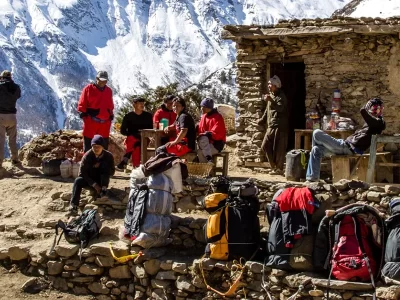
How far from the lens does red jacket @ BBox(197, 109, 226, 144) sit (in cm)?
1006

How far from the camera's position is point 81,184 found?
31.9ft

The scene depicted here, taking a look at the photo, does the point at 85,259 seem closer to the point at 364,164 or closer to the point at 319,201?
the point at 319,201

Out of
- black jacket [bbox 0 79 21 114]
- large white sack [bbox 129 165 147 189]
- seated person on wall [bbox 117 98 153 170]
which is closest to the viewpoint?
large white sack [bbox 129 165 147 189]

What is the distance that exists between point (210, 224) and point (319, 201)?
1.25 m

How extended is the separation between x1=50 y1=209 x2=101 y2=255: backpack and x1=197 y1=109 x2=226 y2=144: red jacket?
2078mm

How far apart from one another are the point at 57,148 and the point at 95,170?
2838 millimetres

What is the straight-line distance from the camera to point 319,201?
7.90 m

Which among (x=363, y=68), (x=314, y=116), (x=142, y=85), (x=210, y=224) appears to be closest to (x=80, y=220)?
(x=210, y=224)

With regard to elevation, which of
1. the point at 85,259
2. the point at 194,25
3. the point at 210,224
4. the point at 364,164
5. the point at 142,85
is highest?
the point at 194,25

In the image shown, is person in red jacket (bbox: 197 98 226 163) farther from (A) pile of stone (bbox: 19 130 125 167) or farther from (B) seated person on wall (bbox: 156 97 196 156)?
(A) pile of stone (bbox: 19 130 125 167)

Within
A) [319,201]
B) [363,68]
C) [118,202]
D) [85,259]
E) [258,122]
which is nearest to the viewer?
[319,201]

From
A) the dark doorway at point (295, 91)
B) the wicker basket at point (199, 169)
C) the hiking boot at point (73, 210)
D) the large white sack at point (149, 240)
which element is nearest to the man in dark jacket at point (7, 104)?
the hiking boot at point (73, 210)

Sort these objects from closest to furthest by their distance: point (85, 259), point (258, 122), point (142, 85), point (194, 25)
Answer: point (85, 259) < point (258, 122) < point (142, 85) < point (194, 25)

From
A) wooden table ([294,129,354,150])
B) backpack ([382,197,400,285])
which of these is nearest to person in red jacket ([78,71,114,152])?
wooden table ([294,129,354,150])
